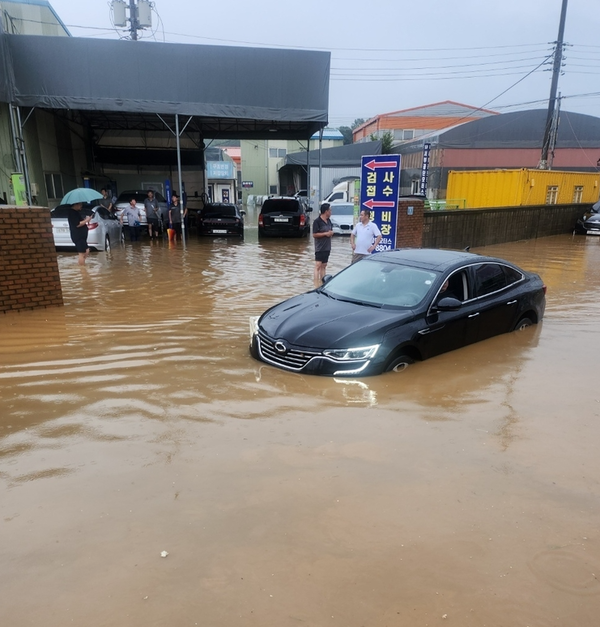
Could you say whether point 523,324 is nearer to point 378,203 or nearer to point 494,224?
point 378,203

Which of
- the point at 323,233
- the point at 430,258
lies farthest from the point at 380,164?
the point at 430,258

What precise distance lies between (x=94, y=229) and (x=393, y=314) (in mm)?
10822

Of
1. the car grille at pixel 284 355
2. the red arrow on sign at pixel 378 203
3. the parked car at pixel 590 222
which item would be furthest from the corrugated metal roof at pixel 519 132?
the car grille at pixel 284 355

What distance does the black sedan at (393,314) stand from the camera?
526 cm

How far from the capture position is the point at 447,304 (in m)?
5.75

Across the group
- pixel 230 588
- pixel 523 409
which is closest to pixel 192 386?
pixel 230 588

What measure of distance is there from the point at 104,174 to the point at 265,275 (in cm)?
1953

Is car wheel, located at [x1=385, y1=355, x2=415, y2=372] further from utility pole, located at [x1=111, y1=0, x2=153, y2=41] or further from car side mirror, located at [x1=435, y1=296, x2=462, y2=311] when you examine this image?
utility pole, located at [x1=111, y1=0, x2=153, y2=41]

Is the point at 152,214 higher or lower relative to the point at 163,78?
lower

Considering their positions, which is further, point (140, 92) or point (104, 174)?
point (104, 174)

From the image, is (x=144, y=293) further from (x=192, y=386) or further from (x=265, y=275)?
(x=192, y=386)

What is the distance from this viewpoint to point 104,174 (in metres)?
27.5

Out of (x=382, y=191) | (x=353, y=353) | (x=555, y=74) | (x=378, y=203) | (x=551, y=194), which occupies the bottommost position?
(x=353, y=353)

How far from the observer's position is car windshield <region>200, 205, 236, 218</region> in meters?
19.5
